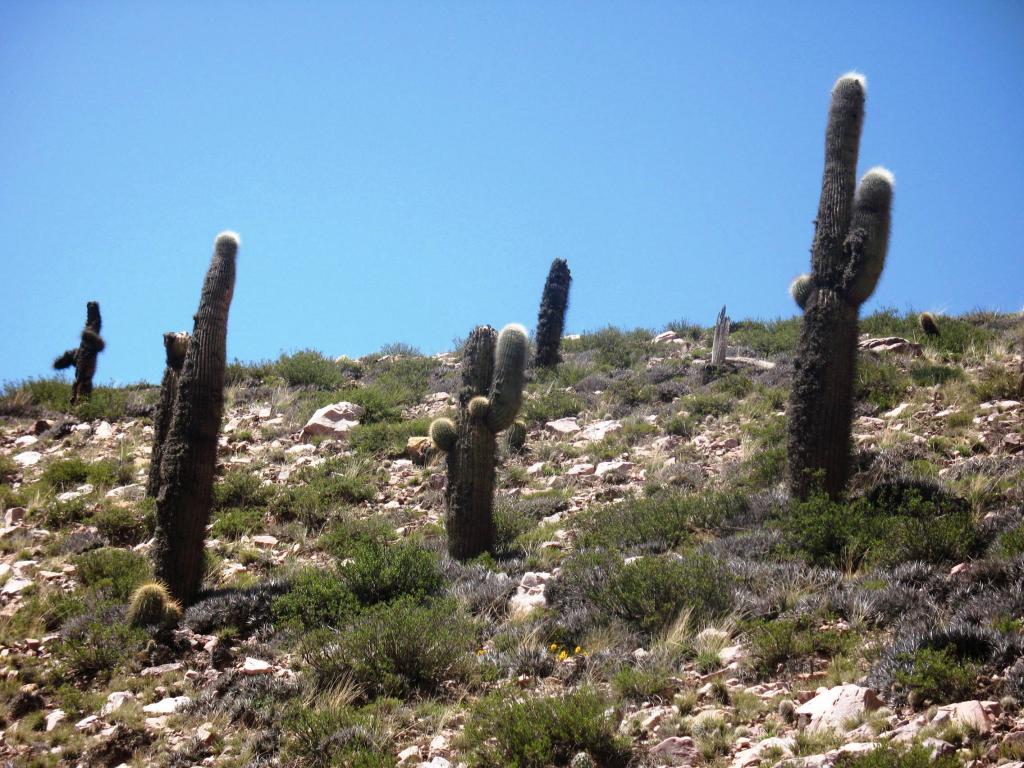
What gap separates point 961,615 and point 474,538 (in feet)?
19.9

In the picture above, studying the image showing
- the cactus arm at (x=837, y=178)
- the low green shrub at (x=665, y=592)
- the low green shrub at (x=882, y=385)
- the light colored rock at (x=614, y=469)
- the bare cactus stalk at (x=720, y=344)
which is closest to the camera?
the low green shrub at (x=665, y=592)

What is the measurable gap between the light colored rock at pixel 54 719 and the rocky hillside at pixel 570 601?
0.46 feet

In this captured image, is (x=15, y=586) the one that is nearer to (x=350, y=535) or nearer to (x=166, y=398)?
(x=166, y=398)

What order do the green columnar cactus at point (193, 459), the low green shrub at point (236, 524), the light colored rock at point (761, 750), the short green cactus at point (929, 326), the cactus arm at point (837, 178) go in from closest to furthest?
the light colored rock at point (761, 750) < the green columnar cactus at point (193, 459) < the cactus arm at point (837, 178) < the low green shrub at point (236, 524) < the short green cactus at point (929, 326)

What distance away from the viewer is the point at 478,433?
37.9 ft

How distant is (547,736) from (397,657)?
7.50 ft

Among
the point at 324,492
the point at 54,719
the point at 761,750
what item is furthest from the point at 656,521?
the point at 54,719

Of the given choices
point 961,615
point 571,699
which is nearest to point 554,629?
point 571,699

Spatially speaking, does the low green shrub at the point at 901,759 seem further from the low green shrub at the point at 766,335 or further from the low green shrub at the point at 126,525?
the low green shrub at the point at 766,335

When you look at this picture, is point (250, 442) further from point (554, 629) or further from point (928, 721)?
point (928, 721)

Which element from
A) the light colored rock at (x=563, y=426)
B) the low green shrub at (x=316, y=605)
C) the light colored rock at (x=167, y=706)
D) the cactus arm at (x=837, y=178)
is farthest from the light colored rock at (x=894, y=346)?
the light colored rock at (x=167, y=706)

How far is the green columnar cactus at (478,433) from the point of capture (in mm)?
11266

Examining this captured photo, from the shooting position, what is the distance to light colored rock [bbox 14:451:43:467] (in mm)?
16156

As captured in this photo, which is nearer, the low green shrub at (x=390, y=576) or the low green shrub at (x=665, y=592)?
the low green shrub at (x=665, y=592)
